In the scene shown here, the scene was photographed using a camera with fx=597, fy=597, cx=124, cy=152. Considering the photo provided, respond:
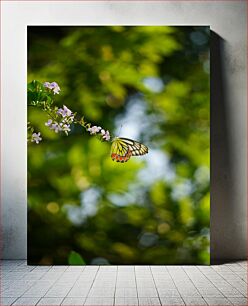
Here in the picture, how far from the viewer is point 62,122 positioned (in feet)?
16.9

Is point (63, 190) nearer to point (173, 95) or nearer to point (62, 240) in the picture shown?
point (62, 240)

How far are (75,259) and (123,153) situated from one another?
1.00 metres

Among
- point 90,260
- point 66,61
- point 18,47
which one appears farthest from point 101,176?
point 18,47

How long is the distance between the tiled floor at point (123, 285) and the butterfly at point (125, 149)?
941 millimetres

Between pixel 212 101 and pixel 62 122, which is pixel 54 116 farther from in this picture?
pixel 212 101

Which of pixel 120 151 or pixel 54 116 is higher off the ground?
pixel 54 116

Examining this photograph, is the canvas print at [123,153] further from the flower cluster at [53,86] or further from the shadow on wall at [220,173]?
the shadow on wall at [220,173]

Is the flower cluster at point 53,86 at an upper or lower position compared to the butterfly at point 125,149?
upper

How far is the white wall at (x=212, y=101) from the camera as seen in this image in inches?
213

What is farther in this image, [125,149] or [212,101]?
[212,101]

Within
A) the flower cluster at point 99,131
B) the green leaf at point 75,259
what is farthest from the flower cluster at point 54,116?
the green leaf at point 75,259

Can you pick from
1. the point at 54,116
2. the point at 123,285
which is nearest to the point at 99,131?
the point at 54,116

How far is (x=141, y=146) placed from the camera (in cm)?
517

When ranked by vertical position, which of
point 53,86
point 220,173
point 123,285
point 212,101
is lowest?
point 123,285
